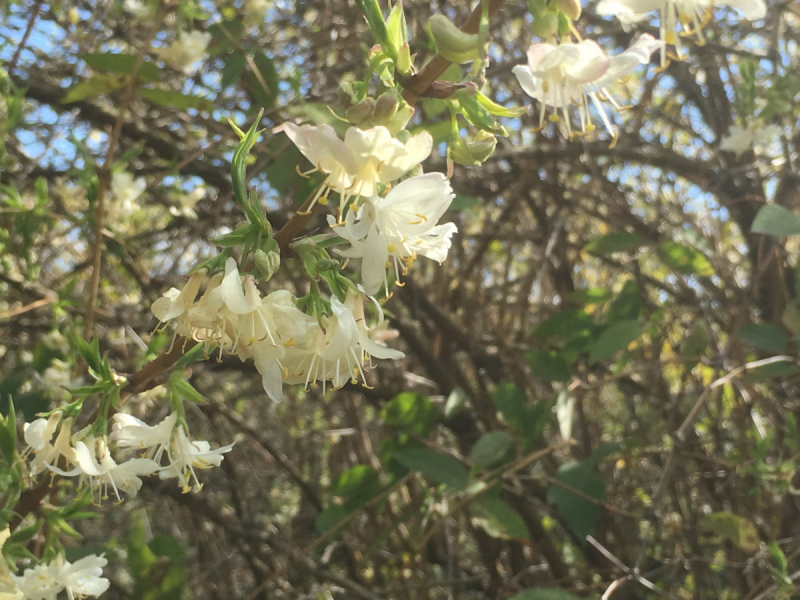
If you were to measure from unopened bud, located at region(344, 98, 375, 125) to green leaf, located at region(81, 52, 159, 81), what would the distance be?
3.69ft

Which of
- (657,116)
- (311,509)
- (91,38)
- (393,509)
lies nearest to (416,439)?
(393,509)

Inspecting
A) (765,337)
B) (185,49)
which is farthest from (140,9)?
(765,337)

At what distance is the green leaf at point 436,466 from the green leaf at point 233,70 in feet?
3.61

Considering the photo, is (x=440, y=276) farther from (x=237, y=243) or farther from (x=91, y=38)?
(x=237, y=243)

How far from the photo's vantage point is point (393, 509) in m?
2.35

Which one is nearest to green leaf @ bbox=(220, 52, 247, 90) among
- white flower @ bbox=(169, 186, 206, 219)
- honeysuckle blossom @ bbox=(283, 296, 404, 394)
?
white flower @ bbox=(169, 186, 206, 219)

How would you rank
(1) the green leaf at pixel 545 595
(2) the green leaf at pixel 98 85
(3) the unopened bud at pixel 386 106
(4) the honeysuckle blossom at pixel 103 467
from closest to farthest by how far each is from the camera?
(3) the unopened bud at pixel 386 106
(4) the honeysuckle blossom at pixel 103 467
(1) the green leaf at pixel 545 595
(2) the green leaf at pixel 98 85

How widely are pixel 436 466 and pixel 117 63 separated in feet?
4.10

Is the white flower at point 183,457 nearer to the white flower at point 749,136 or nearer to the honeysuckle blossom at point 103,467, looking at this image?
the honeysuckle blossom at point 103,467

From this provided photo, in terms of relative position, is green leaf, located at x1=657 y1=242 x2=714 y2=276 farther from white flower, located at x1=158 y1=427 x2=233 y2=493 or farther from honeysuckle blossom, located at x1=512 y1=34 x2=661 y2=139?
white flower, located at x1=158 y1=427 x2=233 y2=493

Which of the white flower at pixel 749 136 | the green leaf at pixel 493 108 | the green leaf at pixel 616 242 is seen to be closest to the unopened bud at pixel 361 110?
the green leaf at pixel 493 108

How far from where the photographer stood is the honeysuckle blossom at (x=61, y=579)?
94 centimetres

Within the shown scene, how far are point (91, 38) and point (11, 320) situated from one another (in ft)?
3.73

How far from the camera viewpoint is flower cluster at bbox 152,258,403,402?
0.69 metres
